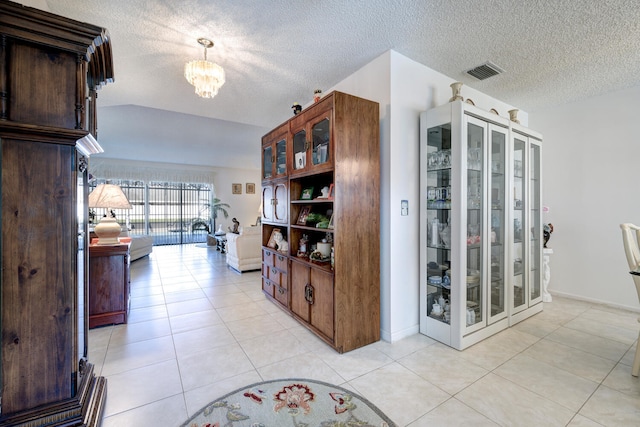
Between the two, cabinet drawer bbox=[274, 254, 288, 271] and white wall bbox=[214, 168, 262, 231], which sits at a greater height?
white wall bbox=[214, 168, 262, 231]

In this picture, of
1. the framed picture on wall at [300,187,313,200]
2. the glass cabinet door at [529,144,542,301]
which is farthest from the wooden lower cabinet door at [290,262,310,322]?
the glass cabinet door at [529,144,542,301]

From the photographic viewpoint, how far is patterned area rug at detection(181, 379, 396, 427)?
5.08ft

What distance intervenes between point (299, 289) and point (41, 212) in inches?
84.6

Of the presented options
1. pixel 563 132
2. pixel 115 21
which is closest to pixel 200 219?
pixel 115 21

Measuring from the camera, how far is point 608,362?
2176 millimetres

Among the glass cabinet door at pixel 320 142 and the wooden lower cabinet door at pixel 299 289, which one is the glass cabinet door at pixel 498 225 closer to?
the glass cabinet door at pixel 320 142

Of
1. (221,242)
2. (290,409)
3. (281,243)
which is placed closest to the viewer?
(290,409)

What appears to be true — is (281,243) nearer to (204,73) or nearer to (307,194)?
(307,194)

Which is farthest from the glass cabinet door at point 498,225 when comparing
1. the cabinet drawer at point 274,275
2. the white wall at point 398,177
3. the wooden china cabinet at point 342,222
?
the cabinet drawer at point 274,275

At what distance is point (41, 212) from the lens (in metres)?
1.24

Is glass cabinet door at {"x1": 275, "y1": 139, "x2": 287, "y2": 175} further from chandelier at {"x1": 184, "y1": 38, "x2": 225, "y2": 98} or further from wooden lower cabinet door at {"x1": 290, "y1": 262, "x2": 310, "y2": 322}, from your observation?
wooden lower cabinet door at {"x1": 290, "y1": 262, "x2": 310, "y2": 322}

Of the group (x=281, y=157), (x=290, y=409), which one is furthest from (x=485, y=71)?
(x=290, y=409)

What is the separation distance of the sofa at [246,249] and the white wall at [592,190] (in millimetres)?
5008

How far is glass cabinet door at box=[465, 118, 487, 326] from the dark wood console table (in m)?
3.64
